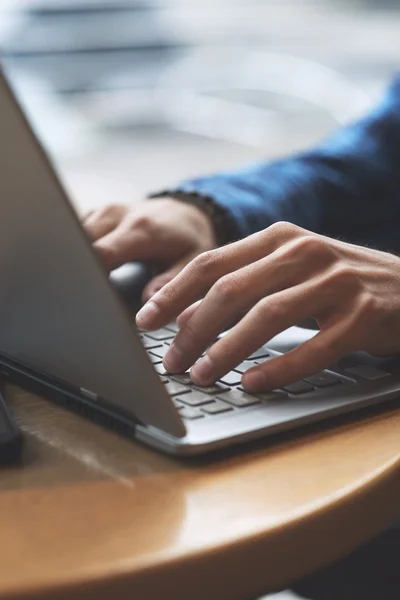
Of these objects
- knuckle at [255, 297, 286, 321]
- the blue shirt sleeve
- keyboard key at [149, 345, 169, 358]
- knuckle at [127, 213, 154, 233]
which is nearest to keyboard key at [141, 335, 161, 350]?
keyboard key at [149, 345, 169, 358]

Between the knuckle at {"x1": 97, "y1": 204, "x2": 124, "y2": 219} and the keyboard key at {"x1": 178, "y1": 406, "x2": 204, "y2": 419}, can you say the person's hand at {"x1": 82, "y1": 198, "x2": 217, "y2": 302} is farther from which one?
the keyboard key at {"x1": 178, "y1": 406, "x2": 204, "y2": 419}

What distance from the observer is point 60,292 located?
431mm

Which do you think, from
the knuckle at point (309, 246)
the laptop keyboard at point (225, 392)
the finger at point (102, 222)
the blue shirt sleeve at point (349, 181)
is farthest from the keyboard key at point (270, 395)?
the blue shirt sleeve at point (349, 181)

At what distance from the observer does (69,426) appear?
46 centimetres

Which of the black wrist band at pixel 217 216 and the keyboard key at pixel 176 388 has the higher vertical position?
the black wrist band at pixel 217 216

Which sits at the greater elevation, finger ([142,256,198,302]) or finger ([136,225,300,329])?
finger ([136,225,300,329])

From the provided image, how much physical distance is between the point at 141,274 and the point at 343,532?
0.50 m

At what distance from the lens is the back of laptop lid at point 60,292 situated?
0.38 meters

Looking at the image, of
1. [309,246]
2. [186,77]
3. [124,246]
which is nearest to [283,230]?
[309,246]

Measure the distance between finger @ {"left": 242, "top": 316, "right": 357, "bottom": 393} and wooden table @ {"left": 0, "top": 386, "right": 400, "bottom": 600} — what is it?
42 mm

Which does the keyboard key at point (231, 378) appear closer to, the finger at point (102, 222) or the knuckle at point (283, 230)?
the knuckle at point (283, 230)

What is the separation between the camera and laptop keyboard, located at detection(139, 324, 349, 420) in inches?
18.0

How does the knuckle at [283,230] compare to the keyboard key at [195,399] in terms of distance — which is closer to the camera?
the keyboard key at [195,399]

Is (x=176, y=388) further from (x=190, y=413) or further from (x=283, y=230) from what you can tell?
(x=283, y=230)
